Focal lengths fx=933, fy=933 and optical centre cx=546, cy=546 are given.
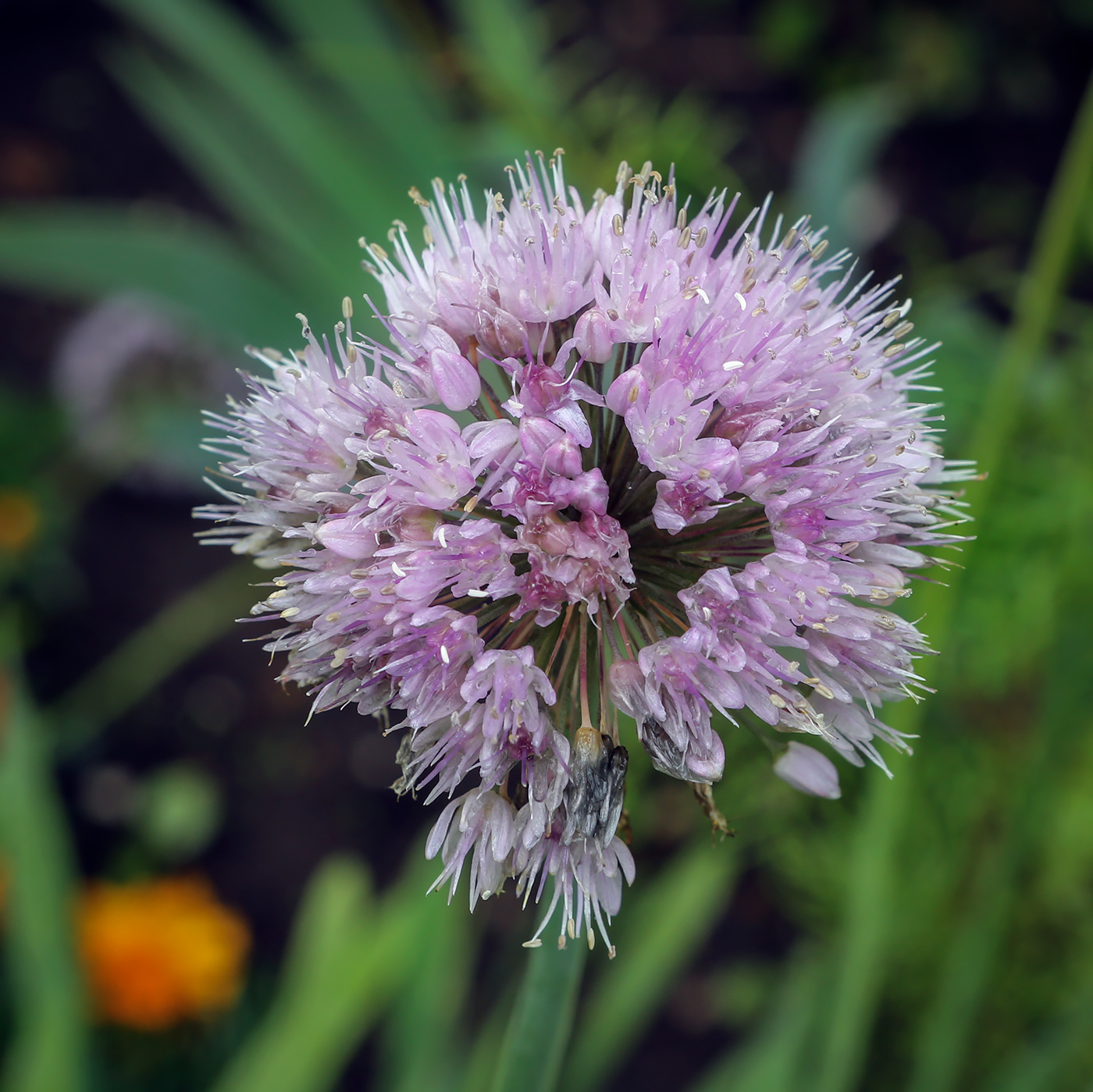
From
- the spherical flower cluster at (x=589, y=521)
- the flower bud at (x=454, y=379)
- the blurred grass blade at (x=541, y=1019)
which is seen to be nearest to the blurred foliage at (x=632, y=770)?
the blurred grass blade at (x=541, y=1019)

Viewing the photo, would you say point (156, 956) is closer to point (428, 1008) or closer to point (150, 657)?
point (428, 1008)

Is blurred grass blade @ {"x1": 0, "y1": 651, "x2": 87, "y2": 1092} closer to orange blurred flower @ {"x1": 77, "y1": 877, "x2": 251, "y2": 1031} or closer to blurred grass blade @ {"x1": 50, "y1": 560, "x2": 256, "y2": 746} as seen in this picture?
orange blurred flower @ {"x1": 77, "y1": 877, "x2": 251, "y2": 1031}

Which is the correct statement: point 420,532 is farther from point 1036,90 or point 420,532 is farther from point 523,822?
point 1036,90

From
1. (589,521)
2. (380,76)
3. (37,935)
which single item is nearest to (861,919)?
(589,521)

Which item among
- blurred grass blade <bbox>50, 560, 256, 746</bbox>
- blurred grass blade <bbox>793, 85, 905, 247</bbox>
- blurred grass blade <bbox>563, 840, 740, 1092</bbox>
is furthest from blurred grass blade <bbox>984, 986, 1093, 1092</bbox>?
blurred grass blade <bbox>50, 560, 256, 746</bbox>

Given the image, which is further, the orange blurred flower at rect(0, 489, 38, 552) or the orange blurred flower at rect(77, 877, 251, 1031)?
the orange blurred flower at rect(0, 489, 38, 552)

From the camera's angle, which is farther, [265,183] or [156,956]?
[265,183]

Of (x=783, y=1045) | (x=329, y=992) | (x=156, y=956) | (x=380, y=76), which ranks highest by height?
(x=380, y=76)
